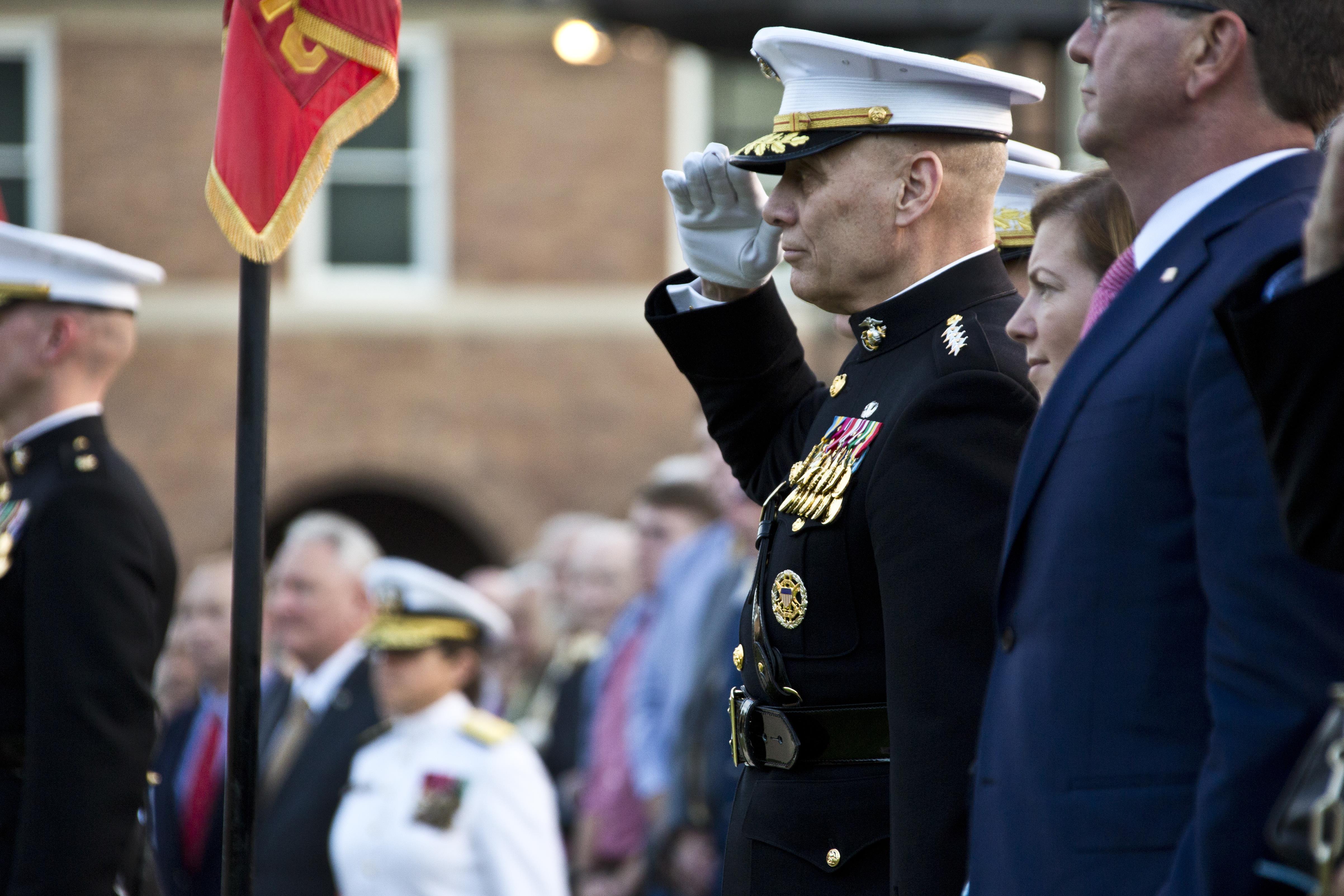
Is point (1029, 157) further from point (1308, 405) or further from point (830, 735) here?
point (1308, 405)

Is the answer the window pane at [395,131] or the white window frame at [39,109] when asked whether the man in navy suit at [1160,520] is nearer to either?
the window pane at [395,131]

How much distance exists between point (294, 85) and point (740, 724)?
4.80ft

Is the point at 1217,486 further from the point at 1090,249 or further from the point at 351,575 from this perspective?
the point at 351,575

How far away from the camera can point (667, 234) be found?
14125mm

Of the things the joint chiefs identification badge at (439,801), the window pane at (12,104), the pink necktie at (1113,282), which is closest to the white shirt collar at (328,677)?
the joint chiefs identification badge at (439,801)

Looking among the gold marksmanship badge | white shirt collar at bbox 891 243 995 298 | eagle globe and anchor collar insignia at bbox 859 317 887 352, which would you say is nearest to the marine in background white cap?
white shirt collar at bbox 891 243 995 298

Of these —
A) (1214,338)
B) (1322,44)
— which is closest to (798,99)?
(1322,44)

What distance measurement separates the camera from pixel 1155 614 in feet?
6.22

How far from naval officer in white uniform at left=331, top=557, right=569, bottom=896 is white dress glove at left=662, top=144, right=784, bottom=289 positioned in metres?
2.59

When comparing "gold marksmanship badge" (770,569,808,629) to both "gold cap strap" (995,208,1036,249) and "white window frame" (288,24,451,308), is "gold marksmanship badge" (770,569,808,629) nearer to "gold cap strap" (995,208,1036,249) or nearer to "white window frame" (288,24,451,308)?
"gold cap strap" (995,208,1036,249)

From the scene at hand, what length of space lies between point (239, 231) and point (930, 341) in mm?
1323

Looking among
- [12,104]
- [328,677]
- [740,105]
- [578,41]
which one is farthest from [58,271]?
[12,104]

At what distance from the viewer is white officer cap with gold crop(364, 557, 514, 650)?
5715mm

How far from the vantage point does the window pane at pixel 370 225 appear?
14.3 meters
